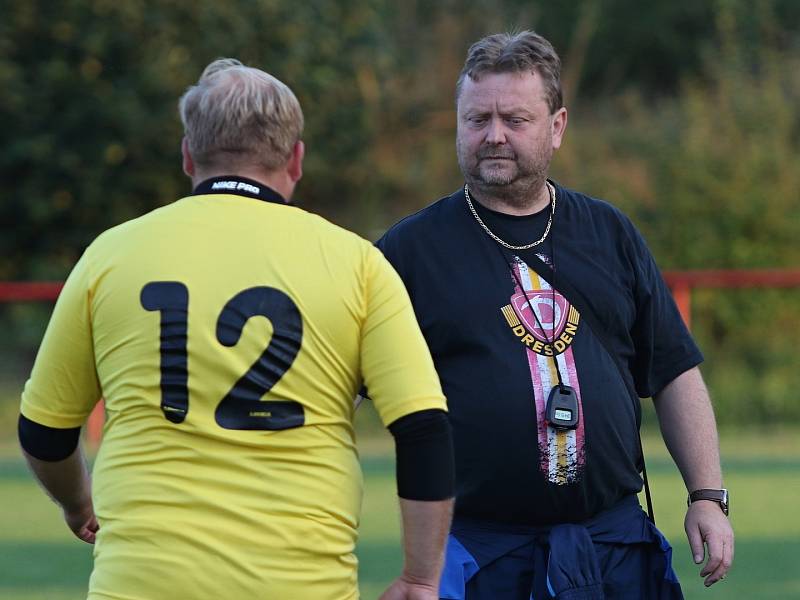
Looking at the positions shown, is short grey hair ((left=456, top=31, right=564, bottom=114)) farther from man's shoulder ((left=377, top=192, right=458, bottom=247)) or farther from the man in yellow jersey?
the man in yellow jersey

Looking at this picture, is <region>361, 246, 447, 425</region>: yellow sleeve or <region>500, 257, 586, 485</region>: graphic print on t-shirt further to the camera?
<region>500, 257, 586, 485</region>: graphic print on t-shirt

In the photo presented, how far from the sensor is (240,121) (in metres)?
3.17

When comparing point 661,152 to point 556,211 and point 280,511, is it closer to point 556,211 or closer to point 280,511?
point 556,211

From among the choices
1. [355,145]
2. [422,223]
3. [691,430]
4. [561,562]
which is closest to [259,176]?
[422,223]

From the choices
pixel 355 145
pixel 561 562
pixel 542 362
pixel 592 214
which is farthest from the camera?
pixel 355 145

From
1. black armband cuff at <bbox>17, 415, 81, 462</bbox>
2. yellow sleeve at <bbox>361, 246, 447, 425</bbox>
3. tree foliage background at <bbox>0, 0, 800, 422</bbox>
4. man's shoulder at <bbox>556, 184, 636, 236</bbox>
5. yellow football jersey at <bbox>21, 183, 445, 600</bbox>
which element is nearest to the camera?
yellow football jersey at <bbox>21, 183, 445, 600</bbox>

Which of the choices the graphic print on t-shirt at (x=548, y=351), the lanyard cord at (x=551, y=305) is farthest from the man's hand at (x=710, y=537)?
the lanyard cord at (x=551, y=305)

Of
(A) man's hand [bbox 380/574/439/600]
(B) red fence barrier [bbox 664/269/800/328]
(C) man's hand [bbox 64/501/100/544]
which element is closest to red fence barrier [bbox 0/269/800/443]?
(B) red fence barrier [bbox 664/269/800/328]

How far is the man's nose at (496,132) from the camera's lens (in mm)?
4148

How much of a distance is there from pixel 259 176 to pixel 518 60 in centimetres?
126

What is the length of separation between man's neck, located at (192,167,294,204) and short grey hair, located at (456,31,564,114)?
1.16m

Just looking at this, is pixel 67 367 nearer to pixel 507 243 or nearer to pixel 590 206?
pixel 507 243

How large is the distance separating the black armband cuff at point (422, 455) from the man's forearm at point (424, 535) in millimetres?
21

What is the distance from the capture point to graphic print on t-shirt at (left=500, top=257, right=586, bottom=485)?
3.99m
